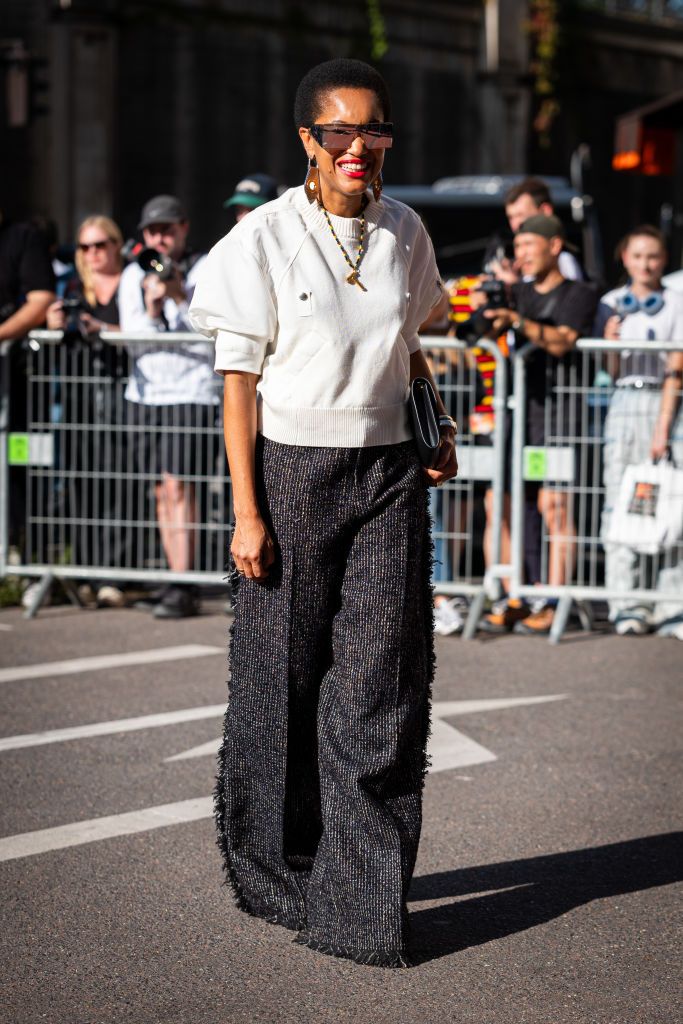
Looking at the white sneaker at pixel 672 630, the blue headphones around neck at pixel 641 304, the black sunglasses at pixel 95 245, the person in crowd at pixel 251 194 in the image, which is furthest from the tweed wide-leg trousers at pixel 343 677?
the black sunglasses at pixel 95 245

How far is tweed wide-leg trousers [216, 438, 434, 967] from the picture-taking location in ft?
13.1

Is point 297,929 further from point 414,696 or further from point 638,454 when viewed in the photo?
point 638,454

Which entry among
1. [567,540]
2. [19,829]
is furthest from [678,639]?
[19,829]

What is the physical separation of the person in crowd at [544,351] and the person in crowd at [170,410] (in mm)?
1694

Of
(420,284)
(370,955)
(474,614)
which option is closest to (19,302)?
(474,614)

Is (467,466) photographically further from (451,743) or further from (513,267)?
(451,743)

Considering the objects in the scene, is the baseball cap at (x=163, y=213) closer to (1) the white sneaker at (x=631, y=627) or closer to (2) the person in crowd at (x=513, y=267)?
(2) the person in crowd at (x=513, y=267)

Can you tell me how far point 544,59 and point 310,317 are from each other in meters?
28.6

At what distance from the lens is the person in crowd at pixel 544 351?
8.49 metres

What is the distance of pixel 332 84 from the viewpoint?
3.86m

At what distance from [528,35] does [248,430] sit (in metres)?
28.5

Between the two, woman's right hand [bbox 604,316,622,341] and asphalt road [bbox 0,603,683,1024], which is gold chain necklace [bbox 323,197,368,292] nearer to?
asphalt road [bbox 0,603,683,1024]

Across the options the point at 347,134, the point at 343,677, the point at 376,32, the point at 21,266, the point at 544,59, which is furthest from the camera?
the point at 544,59

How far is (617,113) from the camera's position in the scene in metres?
32.3
